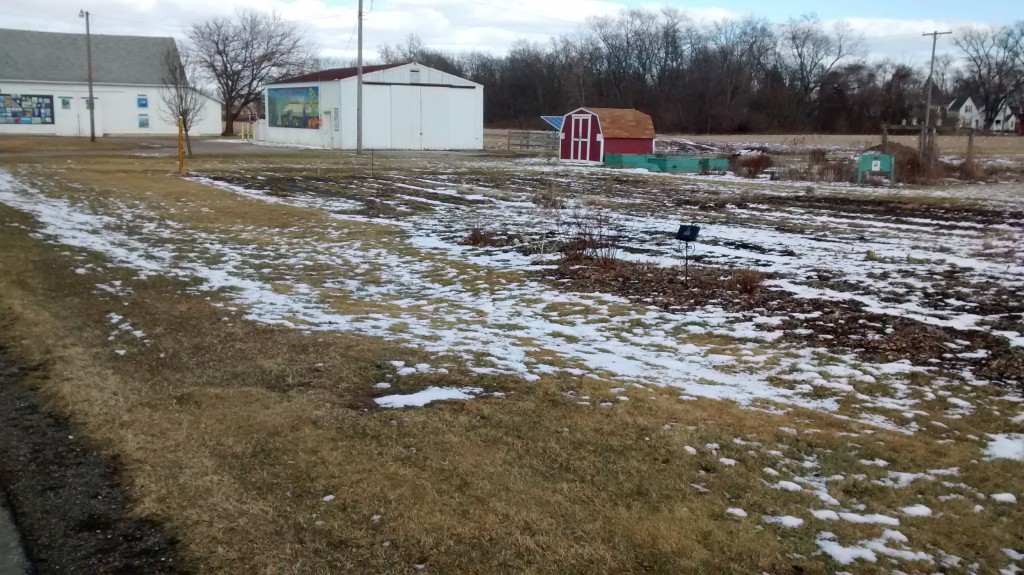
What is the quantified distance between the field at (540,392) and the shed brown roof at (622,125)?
24.6 m

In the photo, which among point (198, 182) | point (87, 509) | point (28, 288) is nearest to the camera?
point (87, 509)

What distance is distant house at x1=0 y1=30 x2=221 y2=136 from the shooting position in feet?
192

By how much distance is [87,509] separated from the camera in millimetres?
4273

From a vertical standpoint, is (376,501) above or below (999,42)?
below

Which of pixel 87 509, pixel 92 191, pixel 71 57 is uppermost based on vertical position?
pixel 71 57

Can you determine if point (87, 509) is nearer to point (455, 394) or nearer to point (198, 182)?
point (455, 394)

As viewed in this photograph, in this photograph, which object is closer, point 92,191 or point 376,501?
point 376,501

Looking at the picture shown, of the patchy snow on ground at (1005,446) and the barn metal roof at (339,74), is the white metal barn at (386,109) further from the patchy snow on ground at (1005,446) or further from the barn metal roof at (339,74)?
the patchy snow on ground at (1005,446)

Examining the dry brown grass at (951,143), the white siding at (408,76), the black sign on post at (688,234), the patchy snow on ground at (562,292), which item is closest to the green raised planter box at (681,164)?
the patchy snow on ground at (562,292)

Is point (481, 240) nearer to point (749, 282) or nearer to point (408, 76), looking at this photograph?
point (749, 282)

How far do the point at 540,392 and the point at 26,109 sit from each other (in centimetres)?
6438

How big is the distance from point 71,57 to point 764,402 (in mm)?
67833

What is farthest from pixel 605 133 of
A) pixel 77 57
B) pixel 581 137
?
pixel 77 57

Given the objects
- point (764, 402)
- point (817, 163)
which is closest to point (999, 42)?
point (817, 163)
